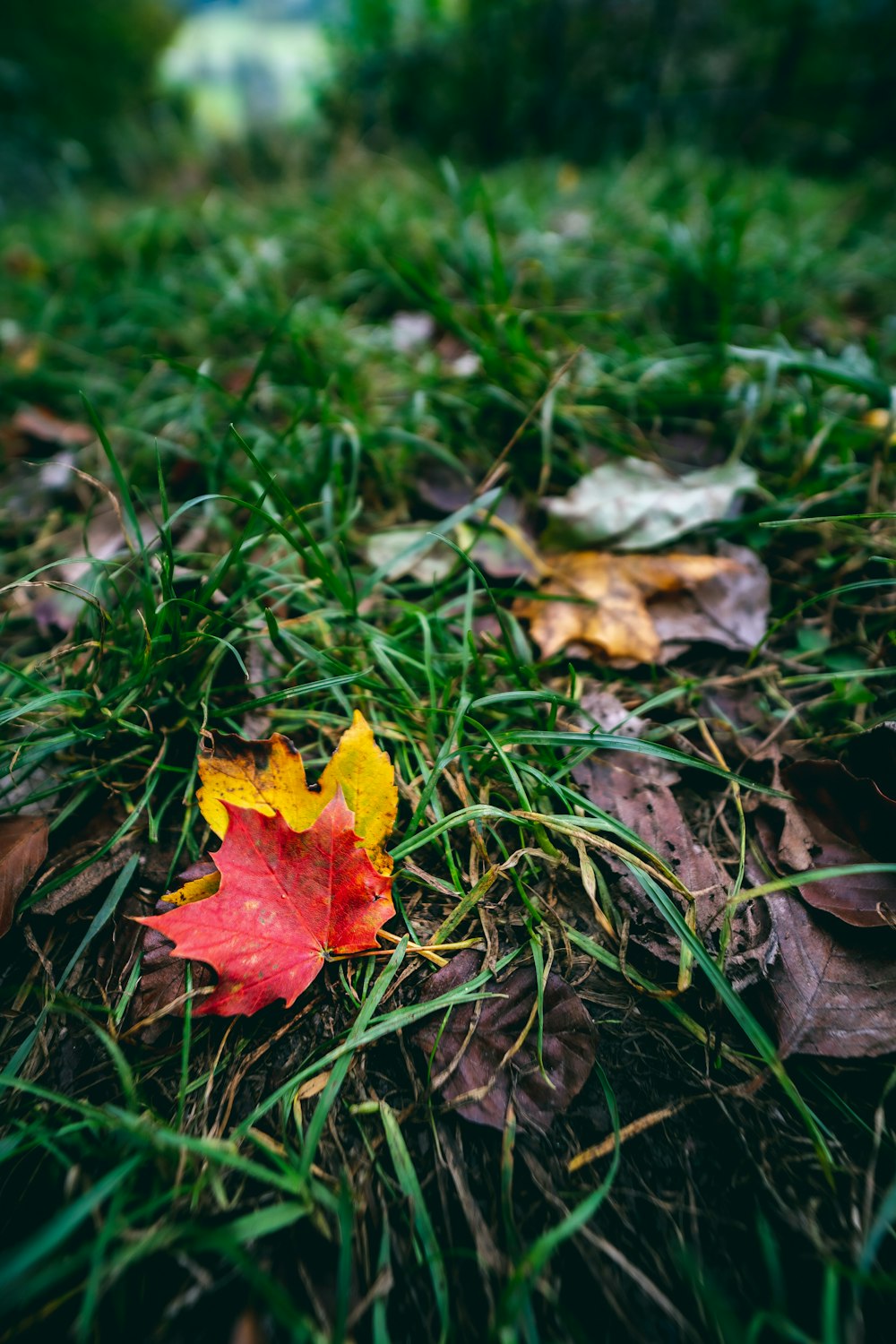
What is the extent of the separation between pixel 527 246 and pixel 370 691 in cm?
190

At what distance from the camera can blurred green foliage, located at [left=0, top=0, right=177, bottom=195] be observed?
588 centimetres

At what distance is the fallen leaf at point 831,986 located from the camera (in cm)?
80

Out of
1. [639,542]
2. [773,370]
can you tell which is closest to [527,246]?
[773,370]

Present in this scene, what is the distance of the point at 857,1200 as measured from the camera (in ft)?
2.36

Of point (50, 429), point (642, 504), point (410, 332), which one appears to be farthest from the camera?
point (410, 332)

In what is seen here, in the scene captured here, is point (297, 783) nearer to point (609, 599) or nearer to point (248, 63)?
point (609, 599)

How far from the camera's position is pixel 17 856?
3.16 feet

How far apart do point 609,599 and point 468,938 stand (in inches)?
27.3

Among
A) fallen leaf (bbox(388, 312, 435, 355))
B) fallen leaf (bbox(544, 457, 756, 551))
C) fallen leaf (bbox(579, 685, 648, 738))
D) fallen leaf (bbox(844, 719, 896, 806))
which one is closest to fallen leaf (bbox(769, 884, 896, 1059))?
fallen leaf (bbox(844, 719, 896, 806))

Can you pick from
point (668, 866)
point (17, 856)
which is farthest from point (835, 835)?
point (17, 856)

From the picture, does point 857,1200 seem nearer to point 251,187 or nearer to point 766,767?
point 766,767

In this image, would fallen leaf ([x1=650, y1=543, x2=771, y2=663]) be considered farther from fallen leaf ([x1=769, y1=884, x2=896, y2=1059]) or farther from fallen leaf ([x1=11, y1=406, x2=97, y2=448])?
fallen leaf ([x1=11, y1=406, x2=97, y2=448])

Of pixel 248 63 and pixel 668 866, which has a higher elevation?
pixel 248 63

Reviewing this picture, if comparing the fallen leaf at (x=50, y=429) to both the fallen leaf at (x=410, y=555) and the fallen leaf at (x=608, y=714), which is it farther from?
the fallen leaf at (x=608, y=714)
